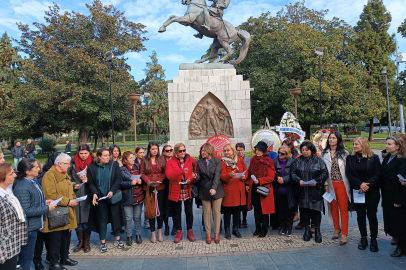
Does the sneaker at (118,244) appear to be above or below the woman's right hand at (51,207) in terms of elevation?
below

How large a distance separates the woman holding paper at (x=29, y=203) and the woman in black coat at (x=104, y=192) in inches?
41.2

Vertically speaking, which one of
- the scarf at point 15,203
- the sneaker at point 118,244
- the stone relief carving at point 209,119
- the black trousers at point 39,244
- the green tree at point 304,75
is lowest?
the sneaker at point 118,244

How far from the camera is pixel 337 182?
193 inches

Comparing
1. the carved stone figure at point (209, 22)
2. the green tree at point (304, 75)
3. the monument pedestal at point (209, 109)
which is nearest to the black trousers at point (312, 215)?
the monument pedestal at point (209, 109)

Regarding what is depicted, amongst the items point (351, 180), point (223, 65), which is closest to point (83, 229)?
point (351, 180)

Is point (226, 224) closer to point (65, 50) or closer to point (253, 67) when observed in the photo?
point (253, 67)

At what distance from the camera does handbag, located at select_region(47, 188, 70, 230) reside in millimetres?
3955

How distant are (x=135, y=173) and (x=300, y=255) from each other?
3.10m

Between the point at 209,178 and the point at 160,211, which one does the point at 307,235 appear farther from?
the point at 160,211

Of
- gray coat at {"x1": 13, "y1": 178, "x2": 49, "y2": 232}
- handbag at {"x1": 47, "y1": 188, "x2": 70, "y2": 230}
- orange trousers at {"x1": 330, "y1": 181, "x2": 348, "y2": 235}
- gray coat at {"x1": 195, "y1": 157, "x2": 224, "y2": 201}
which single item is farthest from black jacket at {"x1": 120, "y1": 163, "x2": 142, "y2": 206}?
orange trousers at {"x1": 330, "y1": 181, "x2": 348, "y2": 235}

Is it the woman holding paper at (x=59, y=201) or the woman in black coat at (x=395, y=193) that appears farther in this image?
the woman in black coat at (x=395, y=193)

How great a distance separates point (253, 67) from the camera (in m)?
24.7

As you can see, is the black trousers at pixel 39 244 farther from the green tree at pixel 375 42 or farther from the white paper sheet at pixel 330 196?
the green tree at pixel 375 42

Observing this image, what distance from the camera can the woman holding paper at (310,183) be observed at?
4863 millimetres
